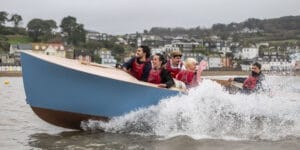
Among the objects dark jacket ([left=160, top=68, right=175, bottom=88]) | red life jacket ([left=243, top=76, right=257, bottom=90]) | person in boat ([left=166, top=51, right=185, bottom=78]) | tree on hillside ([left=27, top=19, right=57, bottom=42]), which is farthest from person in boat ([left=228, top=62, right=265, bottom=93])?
tree on hillside ([left=27, top=19, right=57, bottom=42])

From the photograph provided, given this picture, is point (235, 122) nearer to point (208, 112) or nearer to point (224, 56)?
point (208, 112)

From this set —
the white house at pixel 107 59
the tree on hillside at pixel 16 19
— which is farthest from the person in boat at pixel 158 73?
the tree on hillside at pixel 16 19

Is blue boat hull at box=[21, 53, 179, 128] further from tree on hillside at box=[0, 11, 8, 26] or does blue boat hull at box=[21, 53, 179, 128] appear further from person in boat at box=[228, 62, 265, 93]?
tree on hillside at box=[0, 11, 8, 26]

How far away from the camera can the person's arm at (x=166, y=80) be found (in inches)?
352

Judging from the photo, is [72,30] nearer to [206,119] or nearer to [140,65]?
[140,65]

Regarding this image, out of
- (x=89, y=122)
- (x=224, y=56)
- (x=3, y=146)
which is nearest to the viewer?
(x=3, y=146)

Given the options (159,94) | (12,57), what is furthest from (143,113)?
(12,57)

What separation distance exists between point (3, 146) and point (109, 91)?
6.46 feet

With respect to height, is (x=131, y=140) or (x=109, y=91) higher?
(x=109, y=91)

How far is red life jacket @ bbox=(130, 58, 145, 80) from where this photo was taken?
972 cm

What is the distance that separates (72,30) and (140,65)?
11629 centimetres

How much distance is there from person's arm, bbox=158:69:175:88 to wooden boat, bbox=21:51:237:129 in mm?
209

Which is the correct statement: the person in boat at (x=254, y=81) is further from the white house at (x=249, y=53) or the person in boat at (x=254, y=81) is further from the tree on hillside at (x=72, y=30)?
the white house at (x=249, y=53)

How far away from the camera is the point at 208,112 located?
29.0 ft
